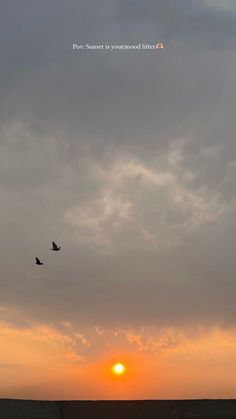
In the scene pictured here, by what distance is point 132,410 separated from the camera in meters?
26.3

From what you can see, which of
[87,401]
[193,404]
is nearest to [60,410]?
[87,401]

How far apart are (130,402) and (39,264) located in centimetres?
883

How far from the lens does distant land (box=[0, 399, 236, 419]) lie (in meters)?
26.2

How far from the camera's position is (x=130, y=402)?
87.0 feet

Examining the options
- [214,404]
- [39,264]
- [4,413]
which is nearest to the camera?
[4,413]

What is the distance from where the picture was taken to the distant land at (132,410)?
26.2m

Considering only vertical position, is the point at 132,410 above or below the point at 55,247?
Answer: below

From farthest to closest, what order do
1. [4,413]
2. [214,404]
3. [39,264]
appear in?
[39,264] → [214,404] → [4,413]

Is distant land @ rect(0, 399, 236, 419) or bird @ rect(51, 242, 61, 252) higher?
bird @ rect(51, 242, 61, 252)

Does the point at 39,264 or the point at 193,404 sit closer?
the point at 193,404

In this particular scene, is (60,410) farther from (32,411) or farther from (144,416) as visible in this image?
(144,416)

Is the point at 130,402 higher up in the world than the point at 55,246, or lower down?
lower down

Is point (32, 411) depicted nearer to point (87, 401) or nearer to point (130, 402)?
point (87, 401)

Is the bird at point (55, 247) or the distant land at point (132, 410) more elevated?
the bird at point (55, 247)
